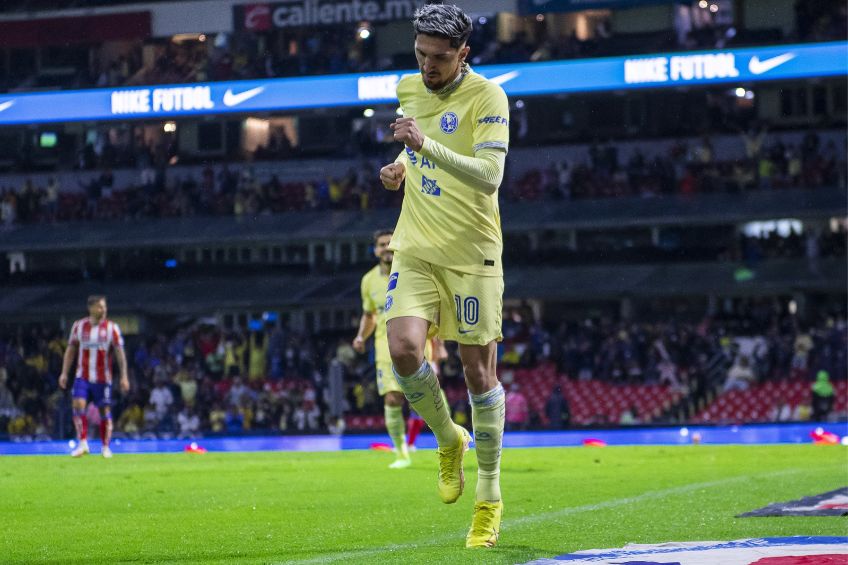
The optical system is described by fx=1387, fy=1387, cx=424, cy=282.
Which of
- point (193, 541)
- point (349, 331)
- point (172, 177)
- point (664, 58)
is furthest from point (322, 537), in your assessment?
point (172, 177)

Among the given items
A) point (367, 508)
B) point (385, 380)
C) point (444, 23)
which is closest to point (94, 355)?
point (385, 380)

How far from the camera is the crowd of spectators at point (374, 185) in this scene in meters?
35.1

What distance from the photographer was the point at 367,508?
9.13 metres

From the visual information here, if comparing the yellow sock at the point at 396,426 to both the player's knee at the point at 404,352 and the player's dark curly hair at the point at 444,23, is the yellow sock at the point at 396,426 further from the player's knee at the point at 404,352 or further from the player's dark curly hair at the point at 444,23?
the player's dark curly hair at the point at 444,23

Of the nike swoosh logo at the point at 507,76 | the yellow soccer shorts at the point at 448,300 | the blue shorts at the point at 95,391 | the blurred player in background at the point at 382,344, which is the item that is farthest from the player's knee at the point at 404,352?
the nike swoosh logo at the point at 507,76

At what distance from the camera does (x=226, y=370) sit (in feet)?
111

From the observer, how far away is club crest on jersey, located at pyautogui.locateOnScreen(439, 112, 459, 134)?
6457 mm

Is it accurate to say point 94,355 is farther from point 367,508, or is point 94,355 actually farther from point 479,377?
point 479,377

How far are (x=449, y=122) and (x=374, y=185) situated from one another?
105 ft

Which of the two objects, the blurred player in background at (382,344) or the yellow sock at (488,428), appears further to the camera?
the blurred player in background at (382,344)

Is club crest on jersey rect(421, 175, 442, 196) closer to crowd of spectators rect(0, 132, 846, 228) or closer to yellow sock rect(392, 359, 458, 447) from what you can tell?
yellow sock rect(392, 359, 458, 447)

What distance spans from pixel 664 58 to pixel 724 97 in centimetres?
562

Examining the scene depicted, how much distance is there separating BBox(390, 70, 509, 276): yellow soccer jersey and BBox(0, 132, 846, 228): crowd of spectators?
29.3m

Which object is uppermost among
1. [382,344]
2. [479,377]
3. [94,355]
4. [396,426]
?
[479,377]
